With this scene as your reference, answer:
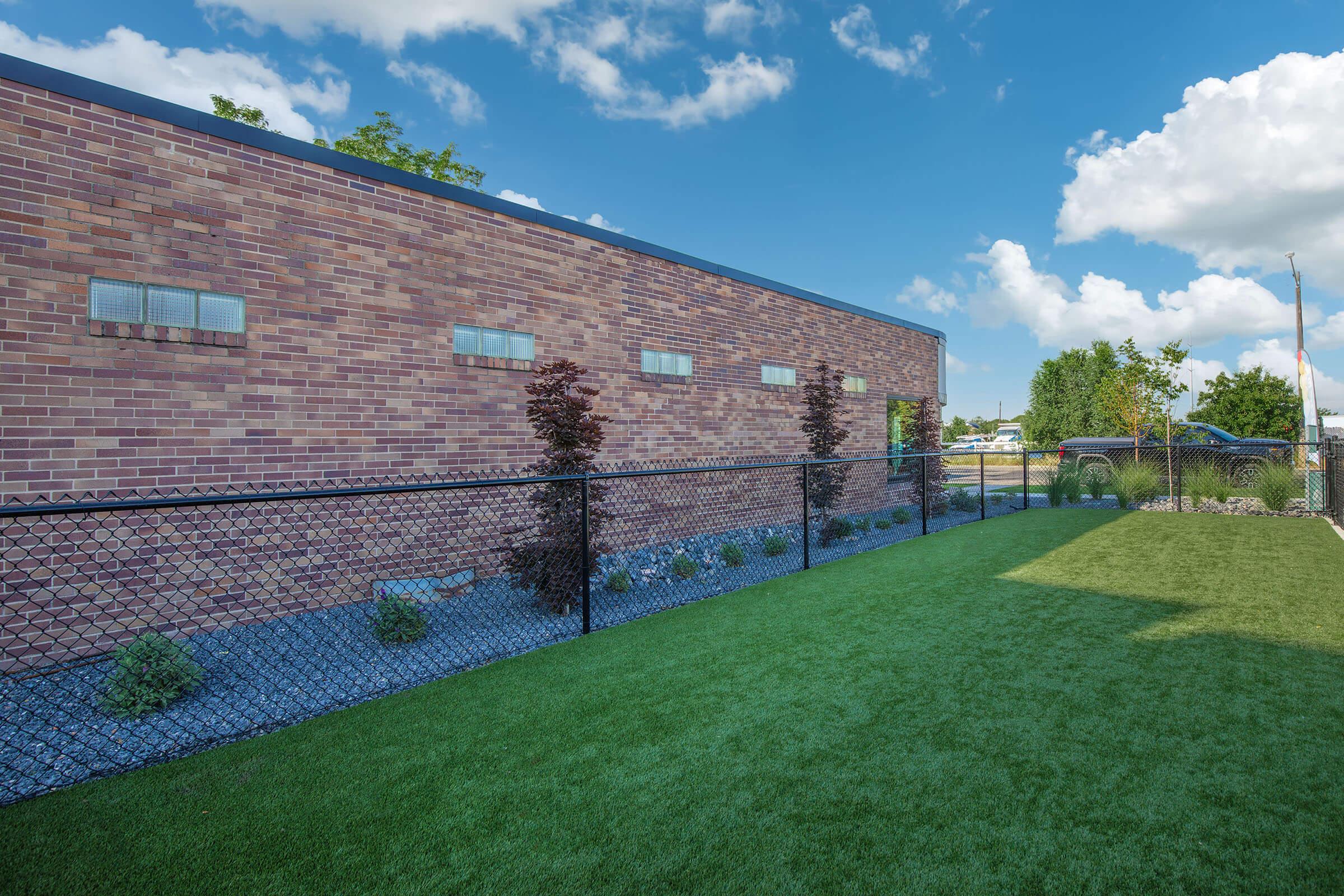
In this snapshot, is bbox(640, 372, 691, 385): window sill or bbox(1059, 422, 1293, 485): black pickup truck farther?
bbox(1059, 422, 1293, 485): black pickup truck

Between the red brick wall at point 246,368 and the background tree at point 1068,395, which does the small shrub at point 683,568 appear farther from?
the background tree at point 1068,395

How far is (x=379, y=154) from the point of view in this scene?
56.5 feet

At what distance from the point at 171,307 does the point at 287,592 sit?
99.3 inches

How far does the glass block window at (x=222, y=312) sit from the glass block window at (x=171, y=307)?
6cm

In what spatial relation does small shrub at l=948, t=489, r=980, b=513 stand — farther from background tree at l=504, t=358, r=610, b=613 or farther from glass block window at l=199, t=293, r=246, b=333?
glass block window at l=199, t=293, r=246, b=333

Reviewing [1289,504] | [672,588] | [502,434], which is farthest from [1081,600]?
[1289,504]

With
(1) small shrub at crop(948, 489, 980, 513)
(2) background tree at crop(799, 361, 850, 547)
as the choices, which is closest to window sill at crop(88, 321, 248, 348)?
(2) background tree at crop(799, 361, 850, 547)

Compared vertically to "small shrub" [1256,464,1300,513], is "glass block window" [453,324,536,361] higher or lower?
higher

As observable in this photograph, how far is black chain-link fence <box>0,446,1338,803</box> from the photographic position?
311 cm

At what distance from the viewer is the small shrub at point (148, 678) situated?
10.6 ft

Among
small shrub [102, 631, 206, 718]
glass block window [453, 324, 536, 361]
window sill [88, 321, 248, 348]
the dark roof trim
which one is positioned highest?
the dark roof trim

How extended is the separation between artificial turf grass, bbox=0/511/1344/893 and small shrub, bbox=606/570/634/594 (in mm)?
1608

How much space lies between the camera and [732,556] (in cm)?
653

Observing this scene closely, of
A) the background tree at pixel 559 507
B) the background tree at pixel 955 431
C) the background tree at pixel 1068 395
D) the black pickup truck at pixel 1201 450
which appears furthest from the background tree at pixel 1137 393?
the background tree at pixel 955 431
